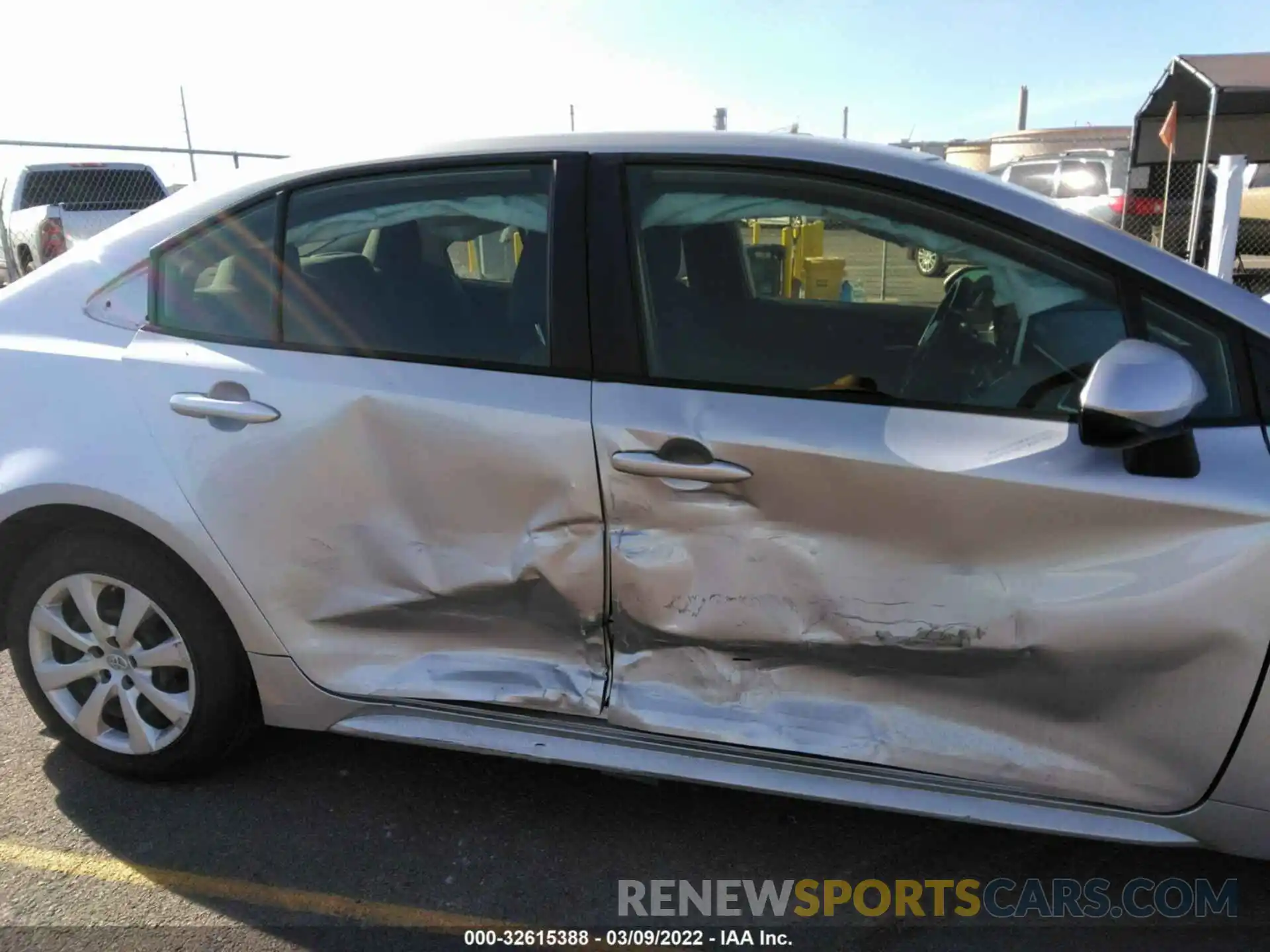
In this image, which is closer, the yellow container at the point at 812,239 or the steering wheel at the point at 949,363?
the steering wheel at the point at 949,363

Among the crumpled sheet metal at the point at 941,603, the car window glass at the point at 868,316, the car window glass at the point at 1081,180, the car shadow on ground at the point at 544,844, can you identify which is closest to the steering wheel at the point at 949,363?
the car window glass at the point at 868,316

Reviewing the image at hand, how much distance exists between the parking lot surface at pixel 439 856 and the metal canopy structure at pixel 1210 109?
9903 millimetres

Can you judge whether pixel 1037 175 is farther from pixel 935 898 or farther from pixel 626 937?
pixel 626 937

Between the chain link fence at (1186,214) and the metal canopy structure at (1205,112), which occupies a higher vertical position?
the metal canopy structure at (1205,112)

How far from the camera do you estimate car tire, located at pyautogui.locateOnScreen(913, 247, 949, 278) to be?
85.8 inches

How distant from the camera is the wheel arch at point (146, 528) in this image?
2402 millimetres

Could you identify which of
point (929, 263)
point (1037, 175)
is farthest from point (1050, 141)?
point (929, 263)

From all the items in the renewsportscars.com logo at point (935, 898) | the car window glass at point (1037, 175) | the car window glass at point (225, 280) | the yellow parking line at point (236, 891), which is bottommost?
the renewsportscars.com logo at point (935, 898)

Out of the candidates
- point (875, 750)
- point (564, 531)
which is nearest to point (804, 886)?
point (875, 750)

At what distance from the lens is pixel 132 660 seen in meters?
2.55

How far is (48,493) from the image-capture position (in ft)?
8.03

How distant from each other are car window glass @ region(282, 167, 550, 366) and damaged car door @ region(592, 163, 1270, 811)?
0.23 m

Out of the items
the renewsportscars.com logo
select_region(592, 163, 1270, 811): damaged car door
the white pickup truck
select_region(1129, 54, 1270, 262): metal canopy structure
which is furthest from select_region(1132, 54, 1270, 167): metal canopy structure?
the white pickup truck

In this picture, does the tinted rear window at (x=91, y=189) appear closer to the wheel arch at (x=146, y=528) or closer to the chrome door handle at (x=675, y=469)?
the wheel arch at (x=146, y=528)
